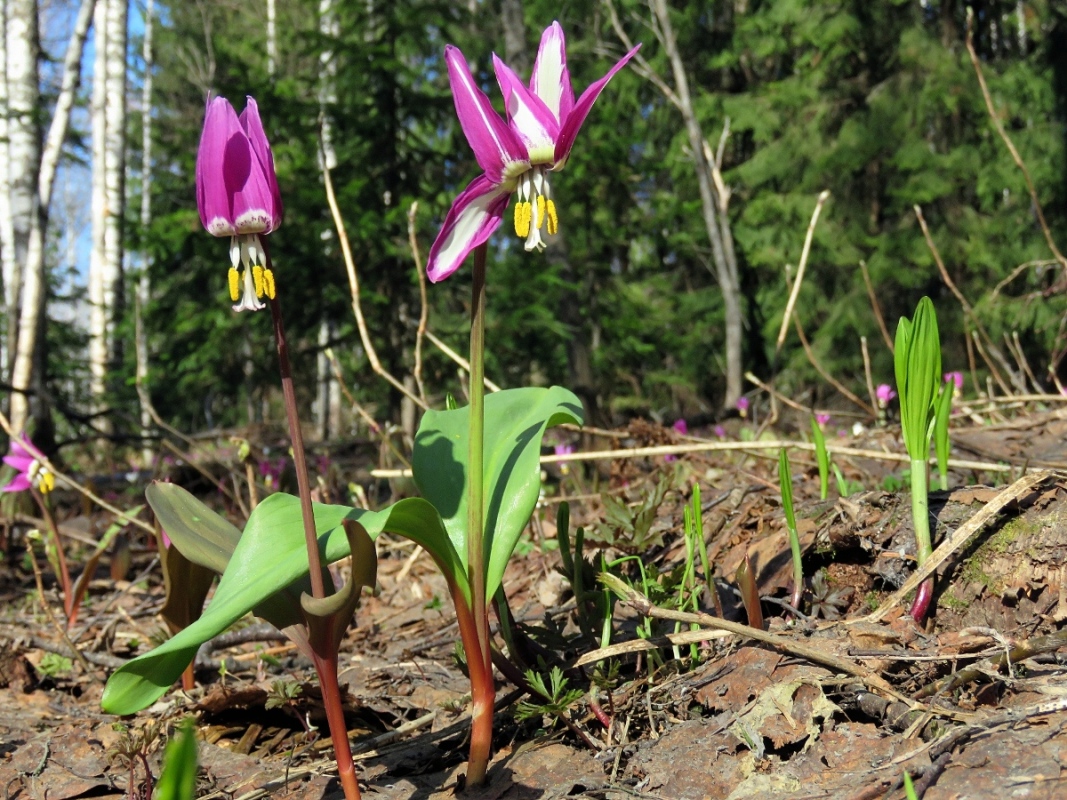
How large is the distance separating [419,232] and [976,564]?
589 cm

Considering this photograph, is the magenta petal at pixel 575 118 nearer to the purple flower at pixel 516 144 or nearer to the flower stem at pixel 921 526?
the purple flower at pixel 516 144

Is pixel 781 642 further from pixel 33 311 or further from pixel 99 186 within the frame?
A: pixel 99 186

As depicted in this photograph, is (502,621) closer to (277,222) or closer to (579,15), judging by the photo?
(277,222)

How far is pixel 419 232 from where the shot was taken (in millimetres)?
6863

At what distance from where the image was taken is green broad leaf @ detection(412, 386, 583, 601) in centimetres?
125

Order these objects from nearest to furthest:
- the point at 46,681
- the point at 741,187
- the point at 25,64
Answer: the point at 46,681
the point at 25,64
the point at 741,187

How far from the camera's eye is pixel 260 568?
1.07 m

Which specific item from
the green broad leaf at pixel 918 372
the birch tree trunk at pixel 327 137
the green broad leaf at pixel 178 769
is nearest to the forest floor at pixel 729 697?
the green broad leaf at pixel 918 372

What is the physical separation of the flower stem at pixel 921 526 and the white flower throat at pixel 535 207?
806mm

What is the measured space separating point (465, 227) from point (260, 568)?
21.2 inches

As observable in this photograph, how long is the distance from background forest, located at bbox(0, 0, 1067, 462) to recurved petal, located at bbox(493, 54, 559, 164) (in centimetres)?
347

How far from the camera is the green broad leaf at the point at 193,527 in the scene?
1235 mm

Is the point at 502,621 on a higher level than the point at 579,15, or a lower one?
lower

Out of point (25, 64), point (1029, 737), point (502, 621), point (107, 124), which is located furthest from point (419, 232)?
point (107, 124)
